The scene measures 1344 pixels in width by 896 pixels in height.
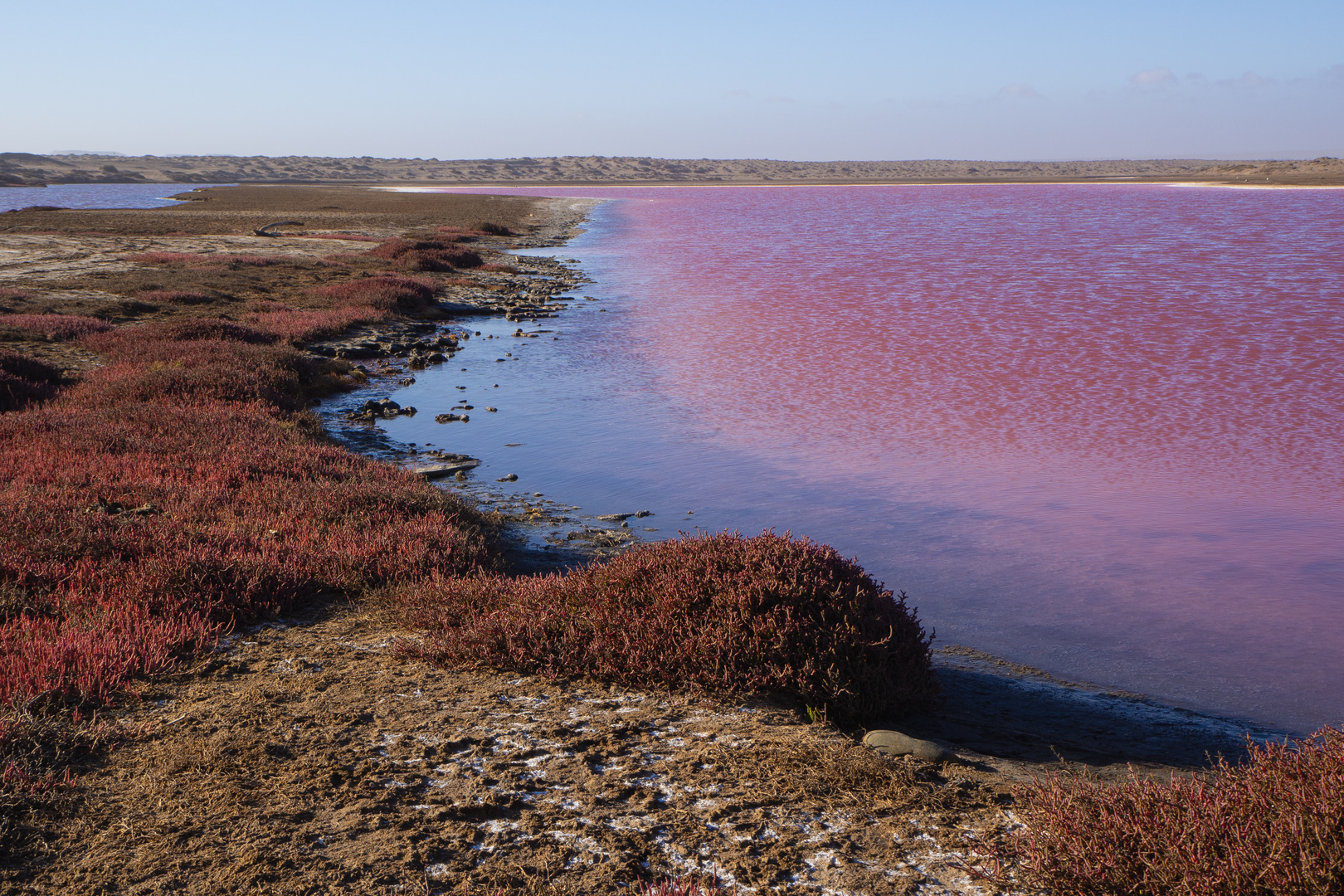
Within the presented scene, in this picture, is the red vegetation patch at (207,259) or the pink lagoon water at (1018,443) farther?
the red vegetation patch at (207,259)

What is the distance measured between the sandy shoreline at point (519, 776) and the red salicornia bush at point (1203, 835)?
340 millimetres

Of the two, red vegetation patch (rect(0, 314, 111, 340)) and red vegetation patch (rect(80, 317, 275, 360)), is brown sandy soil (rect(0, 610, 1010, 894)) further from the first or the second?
red vegetation patch (rect(0, 314, 111, 340))

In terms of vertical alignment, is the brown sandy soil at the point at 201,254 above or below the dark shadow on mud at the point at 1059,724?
above

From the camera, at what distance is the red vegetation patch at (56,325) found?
53.2ft

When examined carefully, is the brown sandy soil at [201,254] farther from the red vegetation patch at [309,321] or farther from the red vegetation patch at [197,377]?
the red vegetation patch at [197,377]

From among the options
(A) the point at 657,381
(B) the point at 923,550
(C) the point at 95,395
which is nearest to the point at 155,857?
(B) the point at 923,550

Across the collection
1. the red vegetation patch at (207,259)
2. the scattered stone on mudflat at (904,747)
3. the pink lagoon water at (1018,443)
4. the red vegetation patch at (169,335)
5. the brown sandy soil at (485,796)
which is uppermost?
the red vegetation patch at (207,259)

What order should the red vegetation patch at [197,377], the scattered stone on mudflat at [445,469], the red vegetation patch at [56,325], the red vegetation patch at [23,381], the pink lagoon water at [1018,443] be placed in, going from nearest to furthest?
the pink lagoon water at [1018,443], the scattered stone on mudflat at [445,469], the red vegetation patch at [23,381], the red vegetation patch at [197,377], the red vegetation patch at [56,325]

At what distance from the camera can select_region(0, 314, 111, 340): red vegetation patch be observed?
16.2 metres

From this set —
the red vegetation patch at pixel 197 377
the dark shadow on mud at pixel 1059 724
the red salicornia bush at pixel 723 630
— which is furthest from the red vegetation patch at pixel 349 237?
the dark shadow on mud at pixel 1059 724

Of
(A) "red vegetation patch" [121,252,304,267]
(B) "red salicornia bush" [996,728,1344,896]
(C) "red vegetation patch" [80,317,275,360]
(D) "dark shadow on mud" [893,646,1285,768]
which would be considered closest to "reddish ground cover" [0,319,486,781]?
(C) "red vegetation patch" [80,317,275,360]

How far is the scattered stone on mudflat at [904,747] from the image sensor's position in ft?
14.2

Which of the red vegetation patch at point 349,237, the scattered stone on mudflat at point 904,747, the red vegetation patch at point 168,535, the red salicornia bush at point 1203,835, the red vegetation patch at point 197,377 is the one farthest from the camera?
the red vegetation patch at point 349,237

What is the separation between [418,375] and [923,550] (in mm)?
11273
